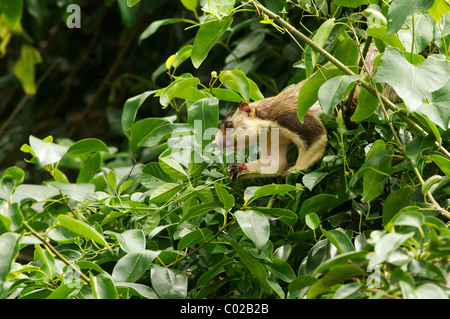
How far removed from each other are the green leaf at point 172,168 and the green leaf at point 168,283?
0.20 metres

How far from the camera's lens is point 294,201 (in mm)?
1093

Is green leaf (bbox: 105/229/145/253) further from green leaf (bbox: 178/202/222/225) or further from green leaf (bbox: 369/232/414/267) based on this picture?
green leaf (bbox: 369/232/414/267)

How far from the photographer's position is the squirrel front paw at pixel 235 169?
1.23m

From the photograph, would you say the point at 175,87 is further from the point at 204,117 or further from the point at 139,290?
the point at 139,290

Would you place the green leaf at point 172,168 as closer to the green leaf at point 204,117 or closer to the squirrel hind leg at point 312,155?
the green leaf at point 204,117

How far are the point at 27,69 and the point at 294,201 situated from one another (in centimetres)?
192

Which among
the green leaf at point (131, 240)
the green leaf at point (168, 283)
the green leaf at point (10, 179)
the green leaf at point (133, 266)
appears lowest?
the green leaf at point (168, 283)

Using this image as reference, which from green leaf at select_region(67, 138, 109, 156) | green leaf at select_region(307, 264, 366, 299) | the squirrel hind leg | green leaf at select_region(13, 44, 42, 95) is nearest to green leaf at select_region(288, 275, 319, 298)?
green leaf at select_region(307, 264, 366, 299)

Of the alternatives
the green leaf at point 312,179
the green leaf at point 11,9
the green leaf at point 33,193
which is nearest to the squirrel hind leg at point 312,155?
the green leaf at point 312,179

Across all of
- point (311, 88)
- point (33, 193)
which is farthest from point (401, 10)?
point (33, 193)

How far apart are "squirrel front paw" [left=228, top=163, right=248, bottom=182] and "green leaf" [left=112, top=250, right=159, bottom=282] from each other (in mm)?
326
